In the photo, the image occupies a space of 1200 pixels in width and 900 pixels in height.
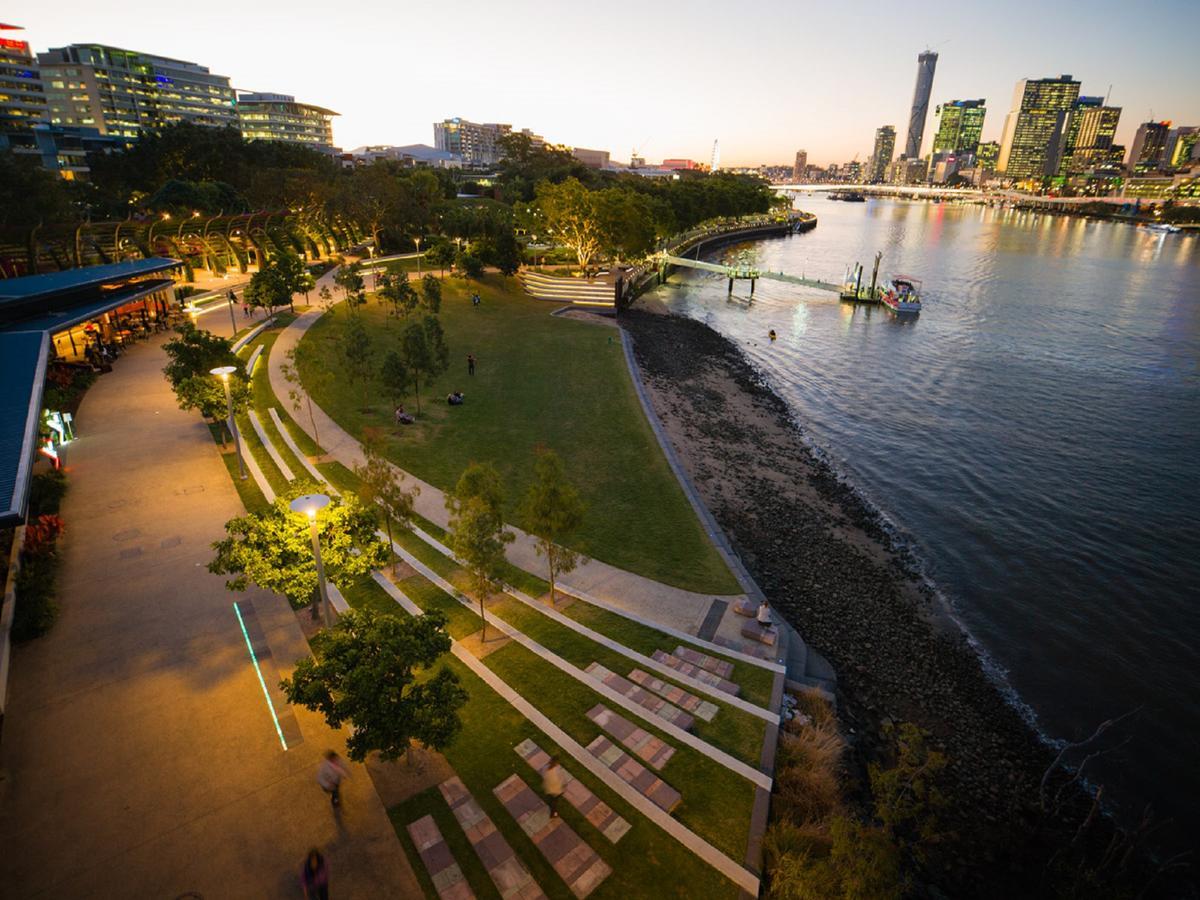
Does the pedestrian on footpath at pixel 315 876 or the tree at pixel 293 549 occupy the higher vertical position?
the tree at pixel 293 549

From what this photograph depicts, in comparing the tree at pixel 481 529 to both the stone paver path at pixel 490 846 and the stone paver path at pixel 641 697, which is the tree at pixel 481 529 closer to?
the stone paver path at pixel 641 697

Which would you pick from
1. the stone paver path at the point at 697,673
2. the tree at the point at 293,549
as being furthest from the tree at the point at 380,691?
the stone paver path at the point at 697,673

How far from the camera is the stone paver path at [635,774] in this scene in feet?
39.3

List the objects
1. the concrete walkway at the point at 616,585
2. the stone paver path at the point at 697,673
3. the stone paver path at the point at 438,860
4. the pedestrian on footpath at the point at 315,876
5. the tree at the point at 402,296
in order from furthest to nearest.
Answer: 1. the tree at the point at 402,296
2. the concrete walkway at the point at 616,585
3. the stone paver path at the point at 697,673
4. the stone paver path at the point at 438,860
5. the pedestrian on footpath at the point at 315,876

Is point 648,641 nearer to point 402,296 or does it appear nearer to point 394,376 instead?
point 394,376

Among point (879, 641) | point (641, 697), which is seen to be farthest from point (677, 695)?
point (879, 641)

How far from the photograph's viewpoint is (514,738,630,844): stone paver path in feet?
37.0

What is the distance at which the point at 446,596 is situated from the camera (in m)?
18.1

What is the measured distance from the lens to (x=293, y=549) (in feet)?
47.5

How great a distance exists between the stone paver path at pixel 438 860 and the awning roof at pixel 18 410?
38.4ft

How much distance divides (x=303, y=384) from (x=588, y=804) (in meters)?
25.7

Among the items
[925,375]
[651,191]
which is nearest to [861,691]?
[925,375]

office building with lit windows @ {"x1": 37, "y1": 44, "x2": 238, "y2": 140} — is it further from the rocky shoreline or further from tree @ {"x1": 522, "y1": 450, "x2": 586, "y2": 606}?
tree @ {"x1": 522, "y1": 450, "x2": 586, "y2": 606}

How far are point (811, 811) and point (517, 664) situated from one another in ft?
25.0
